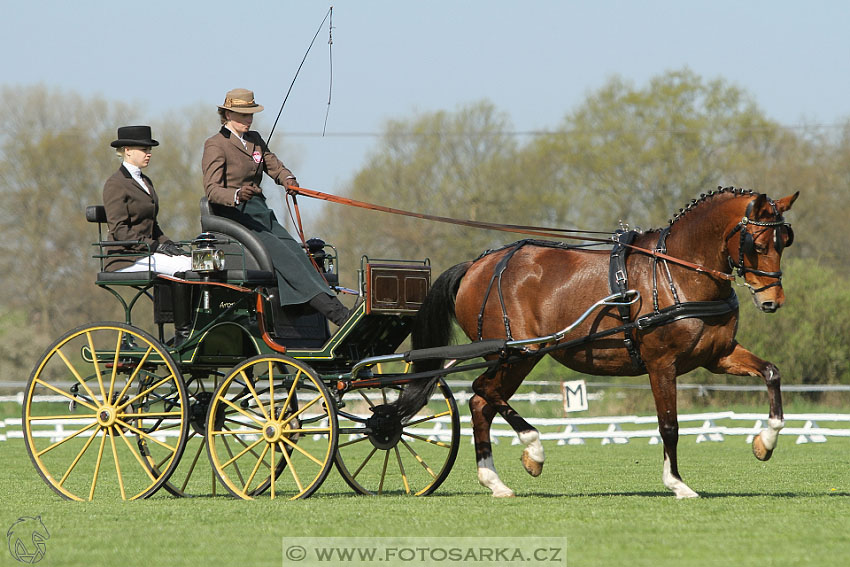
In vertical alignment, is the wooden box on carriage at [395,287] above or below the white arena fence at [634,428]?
above

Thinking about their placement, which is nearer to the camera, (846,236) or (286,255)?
(286,255)

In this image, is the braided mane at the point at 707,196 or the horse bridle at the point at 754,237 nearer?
the horse bridle at the point at 754,237

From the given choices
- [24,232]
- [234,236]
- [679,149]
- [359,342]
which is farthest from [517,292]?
[24,232]

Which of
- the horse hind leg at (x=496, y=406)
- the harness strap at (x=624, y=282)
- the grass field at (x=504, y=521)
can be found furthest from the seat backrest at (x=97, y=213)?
the harness strap at (x=624, y=282)

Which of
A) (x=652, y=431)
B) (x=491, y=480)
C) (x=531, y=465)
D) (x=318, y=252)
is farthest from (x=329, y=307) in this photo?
(x=652, y=431)

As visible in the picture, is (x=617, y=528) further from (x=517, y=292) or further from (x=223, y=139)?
(x=223, y=139)

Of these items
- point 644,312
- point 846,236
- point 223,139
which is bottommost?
point 846,236

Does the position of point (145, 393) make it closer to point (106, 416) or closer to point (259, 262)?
point (106, 416)

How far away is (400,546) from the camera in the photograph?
253 inches

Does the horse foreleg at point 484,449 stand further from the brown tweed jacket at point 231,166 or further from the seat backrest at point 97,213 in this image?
the seat backrest at point 97,213

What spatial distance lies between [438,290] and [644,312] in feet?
5.43

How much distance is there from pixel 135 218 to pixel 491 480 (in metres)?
3.36

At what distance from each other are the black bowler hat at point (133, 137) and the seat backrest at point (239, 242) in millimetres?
929

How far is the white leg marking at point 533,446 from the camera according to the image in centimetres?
892
